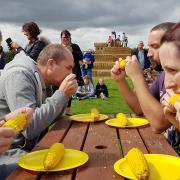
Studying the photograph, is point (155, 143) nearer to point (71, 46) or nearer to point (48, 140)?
point (48, 140)

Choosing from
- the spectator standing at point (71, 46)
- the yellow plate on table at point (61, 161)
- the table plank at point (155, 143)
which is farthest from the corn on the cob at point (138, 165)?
the spectator standing at point (71, 46)

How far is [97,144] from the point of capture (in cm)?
215

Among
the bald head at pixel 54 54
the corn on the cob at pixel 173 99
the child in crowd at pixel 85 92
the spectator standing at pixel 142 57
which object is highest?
the bald head at pixel 54 54

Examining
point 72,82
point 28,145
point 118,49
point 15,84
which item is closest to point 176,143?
point 72,82

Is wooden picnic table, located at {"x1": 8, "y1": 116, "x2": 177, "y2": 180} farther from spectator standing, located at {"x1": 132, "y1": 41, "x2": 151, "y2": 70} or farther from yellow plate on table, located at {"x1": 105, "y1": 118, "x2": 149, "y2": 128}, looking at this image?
spectator standing, located at {"x1": 132, "y1": 41, "x2": 151, "y2": 70}

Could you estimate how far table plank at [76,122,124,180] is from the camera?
5.18 ft

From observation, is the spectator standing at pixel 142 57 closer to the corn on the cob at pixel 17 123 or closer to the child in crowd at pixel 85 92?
the child in crowd at pixel 85 92

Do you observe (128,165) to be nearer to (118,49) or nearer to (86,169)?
(86,169)

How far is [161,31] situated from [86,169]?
2.02 metres

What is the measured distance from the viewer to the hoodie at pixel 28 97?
254cm

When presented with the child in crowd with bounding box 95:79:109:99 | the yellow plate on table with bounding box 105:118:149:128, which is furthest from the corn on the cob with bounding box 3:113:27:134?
the child in crowd with bounding box 95:79:109:99

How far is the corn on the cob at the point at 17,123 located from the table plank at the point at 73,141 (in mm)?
320

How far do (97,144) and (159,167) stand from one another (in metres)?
0.59

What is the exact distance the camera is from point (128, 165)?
1640 millimetres
